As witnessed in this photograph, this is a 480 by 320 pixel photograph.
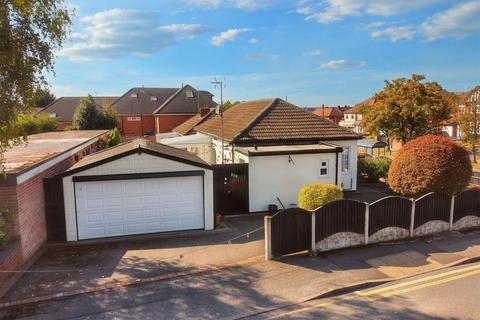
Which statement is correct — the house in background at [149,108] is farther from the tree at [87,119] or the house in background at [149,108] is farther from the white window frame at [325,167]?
the white window frame at [325,167]

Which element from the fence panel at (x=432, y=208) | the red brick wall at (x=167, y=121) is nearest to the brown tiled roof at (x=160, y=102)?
the red brick wall at (x=167, y=121)

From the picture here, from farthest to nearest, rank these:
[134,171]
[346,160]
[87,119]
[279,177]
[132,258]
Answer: [87,119] → [346,160] → [279,177] → [134,171] → [132,258]

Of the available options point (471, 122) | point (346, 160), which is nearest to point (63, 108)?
point (346, 160)

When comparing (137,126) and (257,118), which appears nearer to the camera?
(257,118)

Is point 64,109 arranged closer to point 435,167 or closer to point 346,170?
point 346,170

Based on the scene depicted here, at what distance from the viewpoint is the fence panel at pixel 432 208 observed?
11.9m

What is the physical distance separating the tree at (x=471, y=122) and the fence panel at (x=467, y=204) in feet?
89.6

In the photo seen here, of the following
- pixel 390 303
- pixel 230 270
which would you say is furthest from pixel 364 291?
pixel 230 270

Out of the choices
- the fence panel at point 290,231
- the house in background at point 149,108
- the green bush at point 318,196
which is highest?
the house in background at point 149,108

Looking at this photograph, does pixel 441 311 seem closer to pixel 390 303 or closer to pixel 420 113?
pixel 390 303

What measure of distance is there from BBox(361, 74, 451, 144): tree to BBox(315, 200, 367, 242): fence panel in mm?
19587

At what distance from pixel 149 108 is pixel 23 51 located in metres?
47.8

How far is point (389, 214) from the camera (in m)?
11.4

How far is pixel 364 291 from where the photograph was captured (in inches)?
331
